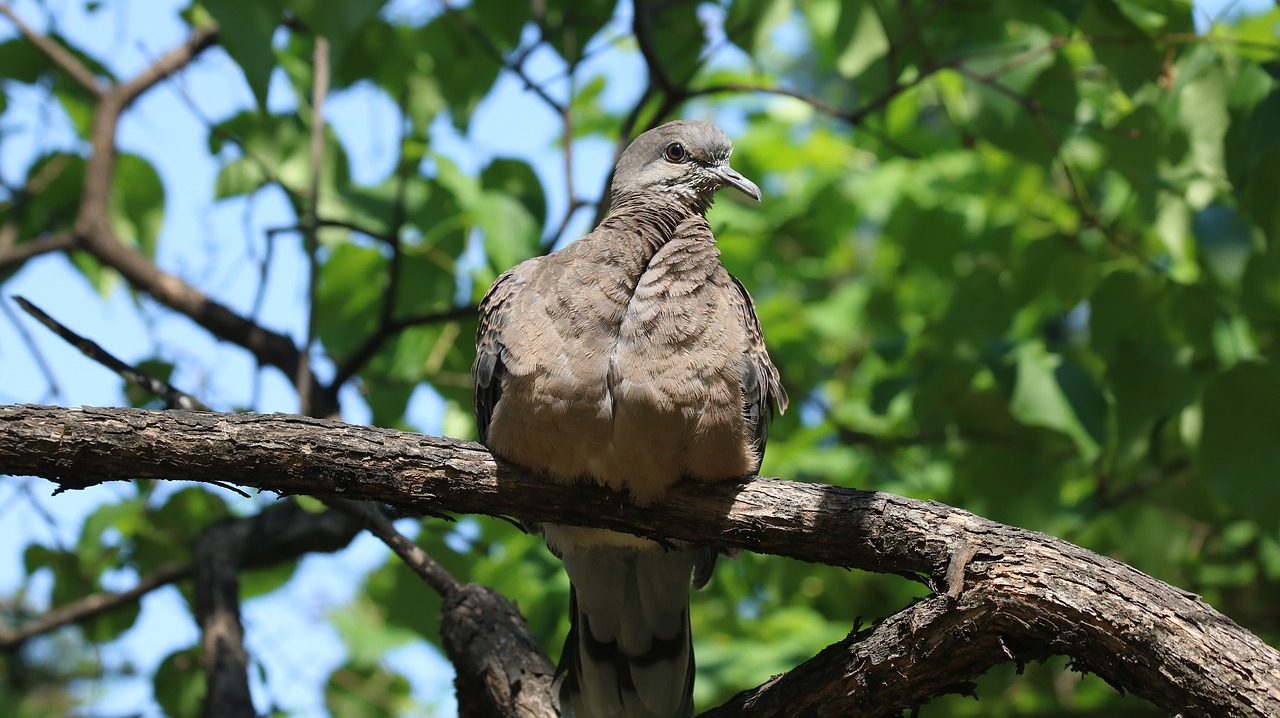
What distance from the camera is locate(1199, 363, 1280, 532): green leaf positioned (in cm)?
352

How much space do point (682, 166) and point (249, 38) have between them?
1.49 metres

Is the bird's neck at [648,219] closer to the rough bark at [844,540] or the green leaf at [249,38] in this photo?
the rough bark at [844,540]

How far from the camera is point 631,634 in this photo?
3.54 metres

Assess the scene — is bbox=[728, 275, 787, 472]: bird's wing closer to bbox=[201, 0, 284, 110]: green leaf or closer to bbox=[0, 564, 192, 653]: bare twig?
bbox=[201, 0, 284, 110]: green leaf

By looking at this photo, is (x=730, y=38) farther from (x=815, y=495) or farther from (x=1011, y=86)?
(x=815, y=495)

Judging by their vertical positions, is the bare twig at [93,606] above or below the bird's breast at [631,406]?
above

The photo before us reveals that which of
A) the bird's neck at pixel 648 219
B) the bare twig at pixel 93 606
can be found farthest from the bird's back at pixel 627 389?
the bare twig at pixel 93 606

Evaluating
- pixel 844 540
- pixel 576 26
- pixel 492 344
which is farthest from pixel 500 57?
pixel 844 540

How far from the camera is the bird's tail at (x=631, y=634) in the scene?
11.5 ft

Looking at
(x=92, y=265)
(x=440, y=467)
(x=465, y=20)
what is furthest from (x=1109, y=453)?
(x=92, y=265)

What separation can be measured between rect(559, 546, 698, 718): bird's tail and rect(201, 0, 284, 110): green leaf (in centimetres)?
175

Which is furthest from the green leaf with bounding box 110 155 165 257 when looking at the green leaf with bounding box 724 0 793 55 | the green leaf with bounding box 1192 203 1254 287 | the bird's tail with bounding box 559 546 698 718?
the green leaf with bounding box 1192 203 1254 287

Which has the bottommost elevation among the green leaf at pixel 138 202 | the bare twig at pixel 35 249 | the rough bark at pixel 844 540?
the rough bark at pixel 844 540

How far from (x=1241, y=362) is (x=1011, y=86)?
1.34 metres
